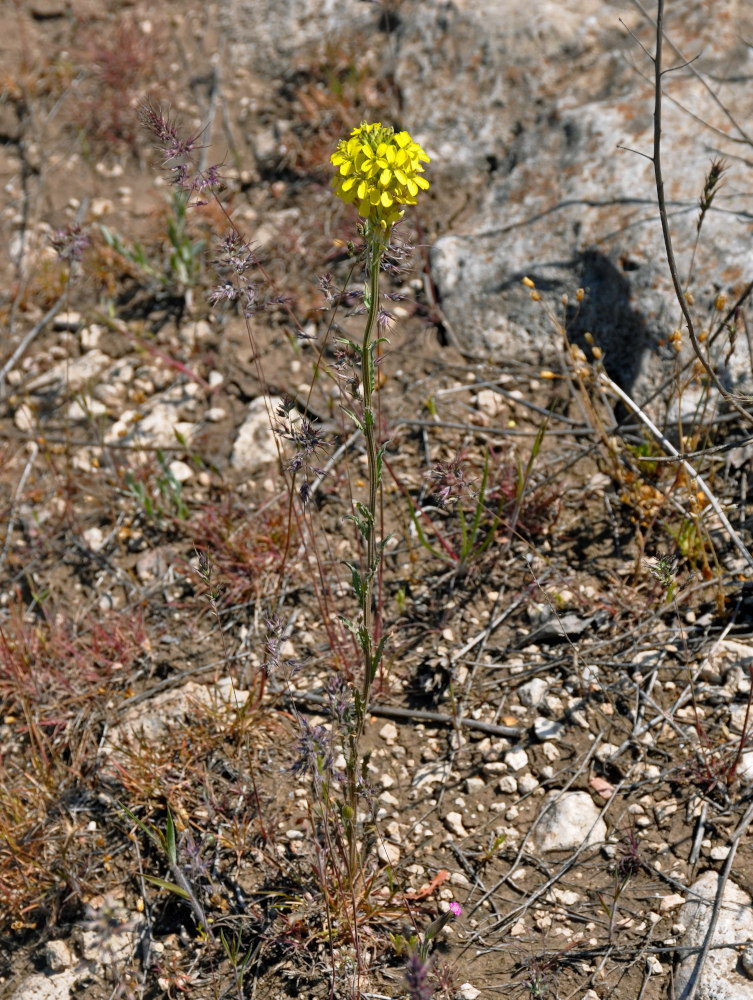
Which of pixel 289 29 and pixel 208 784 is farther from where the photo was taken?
pixel 289 29

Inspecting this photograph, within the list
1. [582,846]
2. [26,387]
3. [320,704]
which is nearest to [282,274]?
[26,387]

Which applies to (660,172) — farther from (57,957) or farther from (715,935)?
(57,957)

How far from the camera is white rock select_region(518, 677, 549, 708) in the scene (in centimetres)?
260

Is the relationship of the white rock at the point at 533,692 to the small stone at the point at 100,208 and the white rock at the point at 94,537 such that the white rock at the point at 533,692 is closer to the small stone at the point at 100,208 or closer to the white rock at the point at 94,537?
the white rock at the point at 94,537

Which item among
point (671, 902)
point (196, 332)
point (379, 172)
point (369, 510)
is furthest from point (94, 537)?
point (671, 902)

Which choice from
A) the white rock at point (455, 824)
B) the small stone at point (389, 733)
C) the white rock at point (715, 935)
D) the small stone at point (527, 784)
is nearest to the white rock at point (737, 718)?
the white rock at point (715, 935)

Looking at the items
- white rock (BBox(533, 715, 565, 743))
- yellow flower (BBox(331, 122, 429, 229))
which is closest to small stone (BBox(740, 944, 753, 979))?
white rock (BBox(533, 715, 565, 743))

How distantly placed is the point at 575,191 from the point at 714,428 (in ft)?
3.90

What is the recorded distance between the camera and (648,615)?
2680 mm

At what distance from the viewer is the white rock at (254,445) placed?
3.39 meters

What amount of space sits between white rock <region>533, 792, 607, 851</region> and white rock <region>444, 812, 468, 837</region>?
0.65 ft

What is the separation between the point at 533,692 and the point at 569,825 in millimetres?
413

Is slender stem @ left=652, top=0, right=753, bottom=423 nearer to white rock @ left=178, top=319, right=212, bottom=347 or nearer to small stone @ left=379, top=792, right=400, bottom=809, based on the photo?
small stone @ left=379, top=792, right=400, bottom=809

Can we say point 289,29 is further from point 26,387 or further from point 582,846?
point 582,846
